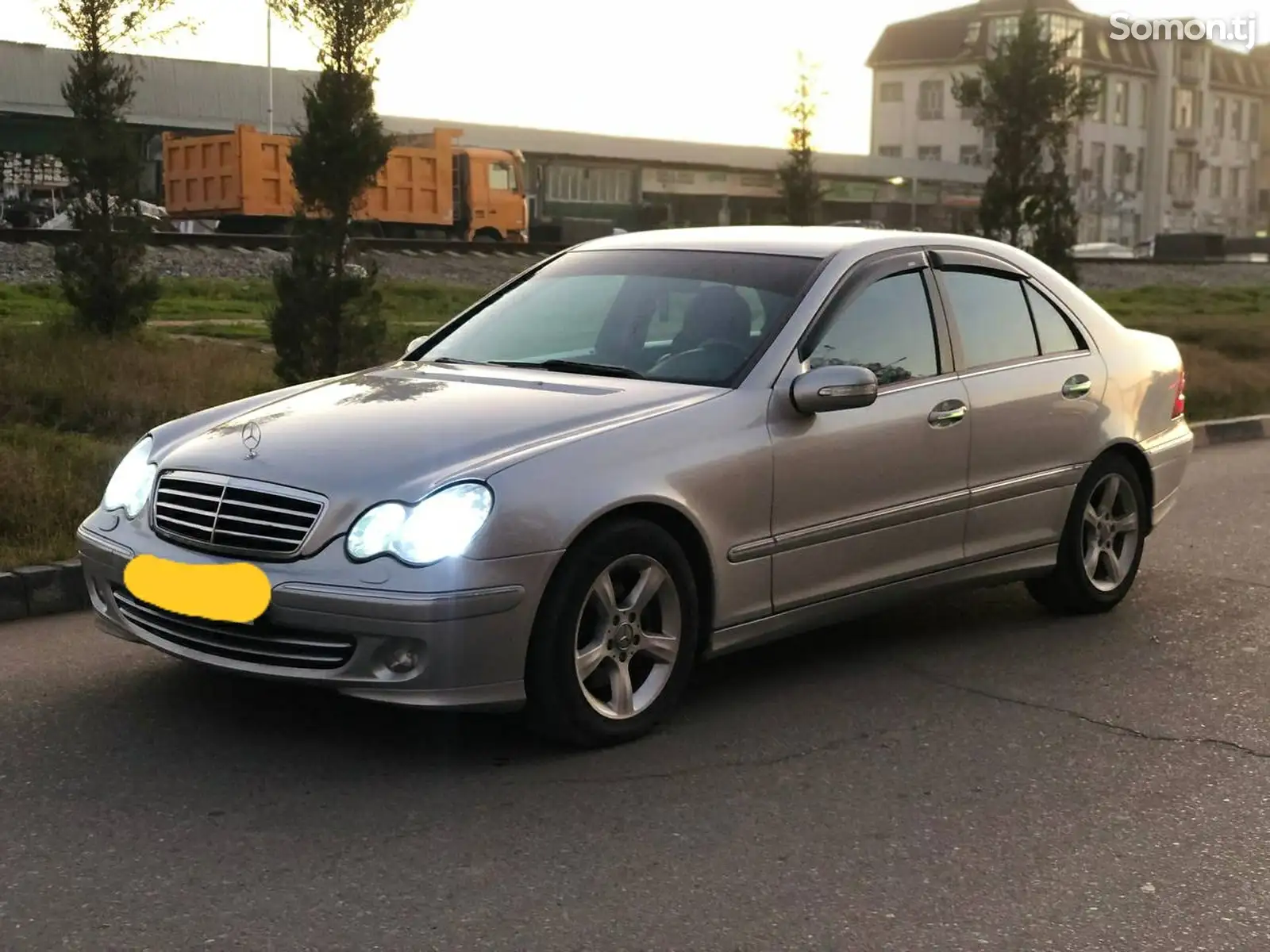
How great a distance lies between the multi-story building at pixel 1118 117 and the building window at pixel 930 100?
4 centimetres

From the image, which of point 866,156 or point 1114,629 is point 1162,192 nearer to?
point 866,156

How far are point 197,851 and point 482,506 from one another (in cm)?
114

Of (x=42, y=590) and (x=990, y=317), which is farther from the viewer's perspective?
(x=42, y=590)

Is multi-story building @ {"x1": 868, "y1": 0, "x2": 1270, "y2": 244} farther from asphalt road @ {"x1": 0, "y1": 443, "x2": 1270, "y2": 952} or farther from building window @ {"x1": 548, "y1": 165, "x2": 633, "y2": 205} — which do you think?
asphalt road @ {"x1": 0, "y1": 443, "x2": 1270, "y2": 952}

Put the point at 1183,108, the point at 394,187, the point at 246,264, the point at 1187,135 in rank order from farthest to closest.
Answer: the point at 1183,108, the point at 1187,135, the point at 394,187, the point at 246,264

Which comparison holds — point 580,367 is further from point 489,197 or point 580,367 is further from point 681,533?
point 489,197

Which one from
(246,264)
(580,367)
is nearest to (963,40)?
(246,264)

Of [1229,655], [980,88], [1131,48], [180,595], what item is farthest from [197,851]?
[1131,48]

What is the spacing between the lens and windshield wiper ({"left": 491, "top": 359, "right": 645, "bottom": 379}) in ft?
17.5

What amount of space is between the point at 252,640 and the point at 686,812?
1.28m

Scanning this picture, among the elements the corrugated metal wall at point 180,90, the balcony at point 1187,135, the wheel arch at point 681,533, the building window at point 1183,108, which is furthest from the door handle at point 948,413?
the building window at point 1183,108

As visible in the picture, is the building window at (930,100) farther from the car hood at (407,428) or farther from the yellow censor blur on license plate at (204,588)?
the yellow censor blur on license plate at (204,588)

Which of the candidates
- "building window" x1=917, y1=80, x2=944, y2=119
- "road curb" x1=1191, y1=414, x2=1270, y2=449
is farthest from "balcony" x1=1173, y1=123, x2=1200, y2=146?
"road curb" x1=1191, y1=414, x2=1270, y2=449

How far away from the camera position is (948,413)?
18.8ft
